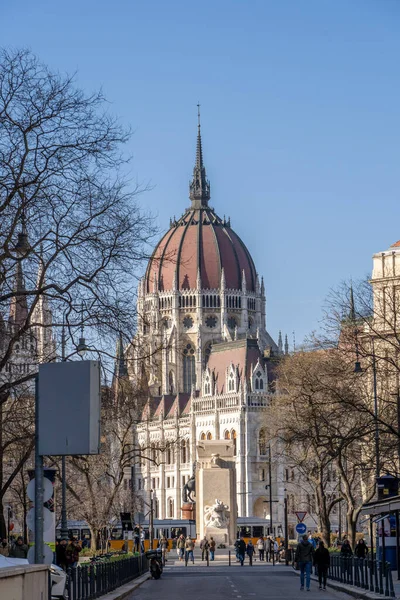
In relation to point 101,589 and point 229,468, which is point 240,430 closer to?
point 229,468

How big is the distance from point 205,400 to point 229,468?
85274 millimetres

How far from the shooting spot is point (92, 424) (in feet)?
56.7

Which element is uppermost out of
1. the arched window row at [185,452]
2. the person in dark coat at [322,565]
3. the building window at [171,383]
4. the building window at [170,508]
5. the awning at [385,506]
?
the building window at [171,383]

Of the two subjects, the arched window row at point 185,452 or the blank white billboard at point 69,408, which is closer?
the blank white billboard at point 69,408

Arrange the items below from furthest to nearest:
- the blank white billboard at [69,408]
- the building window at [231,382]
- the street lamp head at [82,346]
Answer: the building window at [231,382]
the street lamp head at [82,346]
the blank white billboard at [69,408]

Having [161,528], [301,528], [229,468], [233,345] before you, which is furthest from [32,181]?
[233,345]

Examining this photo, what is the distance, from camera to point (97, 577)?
32.2 m

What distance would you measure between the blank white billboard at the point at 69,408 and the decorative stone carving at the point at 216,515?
76.0 metres

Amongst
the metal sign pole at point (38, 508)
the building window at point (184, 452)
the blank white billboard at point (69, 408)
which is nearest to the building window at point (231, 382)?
the building window at point (184, 452)

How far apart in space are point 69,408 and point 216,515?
77130mm

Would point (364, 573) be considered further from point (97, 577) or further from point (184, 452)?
point (184, 452)

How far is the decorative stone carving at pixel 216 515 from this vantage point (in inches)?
3661

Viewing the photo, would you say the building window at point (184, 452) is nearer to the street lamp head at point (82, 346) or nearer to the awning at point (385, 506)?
the awning at point (385, 506)

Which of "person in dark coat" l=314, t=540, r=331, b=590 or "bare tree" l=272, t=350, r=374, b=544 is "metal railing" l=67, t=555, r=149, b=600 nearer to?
"person in dark coat" l=314, t=540, r=331, b=590
